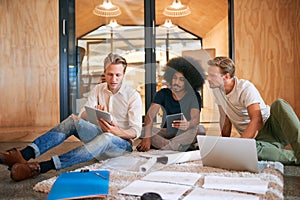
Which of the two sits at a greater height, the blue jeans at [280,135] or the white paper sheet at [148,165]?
the blue jeans at [280,135]

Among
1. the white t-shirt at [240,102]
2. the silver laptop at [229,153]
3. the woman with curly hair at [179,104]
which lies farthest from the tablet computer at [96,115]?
the white t-shirt at [240,102]

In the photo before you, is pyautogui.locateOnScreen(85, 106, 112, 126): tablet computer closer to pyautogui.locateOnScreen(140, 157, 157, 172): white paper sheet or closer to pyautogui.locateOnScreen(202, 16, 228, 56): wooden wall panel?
pyautogui.locateOnScreen(140, 157, 157, 172): white paper sheet

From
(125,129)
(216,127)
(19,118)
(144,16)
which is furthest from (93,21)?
(216,127)

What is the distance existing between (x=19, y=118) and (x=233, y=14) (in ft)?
7.11

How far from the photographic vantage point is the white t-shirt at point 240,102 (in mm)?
1741

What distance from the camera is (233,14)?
2.93 m

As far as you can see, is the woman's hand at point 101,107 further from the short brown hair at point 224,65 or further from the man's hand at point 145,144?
the short brown hair at point 224,65

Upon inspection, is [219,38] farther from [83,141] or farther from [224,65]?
[83,141]

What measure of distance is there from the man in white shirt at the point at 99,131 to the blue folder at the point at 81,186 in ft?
0.72

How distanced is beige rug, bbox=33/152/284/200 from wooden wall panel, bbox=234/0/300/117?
1.38m

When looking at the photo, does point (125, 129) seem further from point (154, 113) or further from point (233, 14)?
point (233, 14)

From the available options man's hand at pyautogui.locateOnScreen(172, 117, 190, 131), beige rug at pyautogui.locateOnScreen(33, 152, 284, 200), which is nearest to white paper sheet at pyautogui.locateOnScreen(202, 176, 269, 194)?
beige rug at pyautogui.locateOnScreen(33, 152, 284, 200)

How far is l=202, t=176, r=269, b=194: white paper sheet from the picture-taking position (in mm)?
1229

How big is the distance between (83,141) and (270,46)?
6.43 ft
